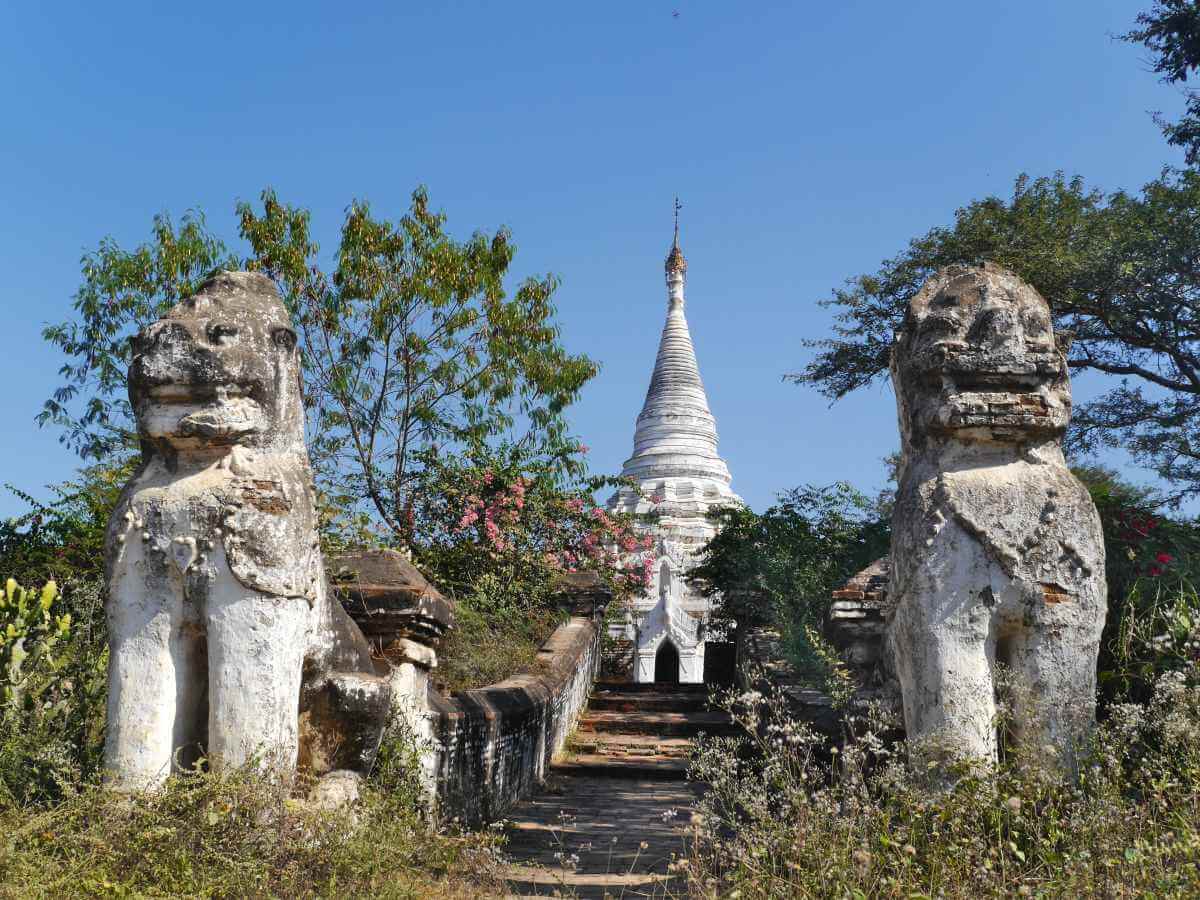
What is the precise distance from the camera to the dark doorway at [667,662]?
22.1 meters

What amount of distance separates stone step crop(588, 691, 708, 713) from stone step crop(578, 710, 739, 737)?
0.27 m

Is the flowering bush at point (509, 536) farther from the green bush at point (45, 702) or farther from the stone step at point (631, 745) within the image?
the green bush at point (45, 702)

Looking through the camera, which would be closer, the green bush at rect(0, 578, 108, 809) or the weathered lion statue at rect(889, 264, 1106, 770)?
the weathered lion statue at rect(889, 264, 1106, 770)

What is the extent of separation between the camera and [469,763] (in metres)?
5.94

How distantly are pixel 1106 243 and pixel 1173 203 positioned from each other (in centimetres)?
90

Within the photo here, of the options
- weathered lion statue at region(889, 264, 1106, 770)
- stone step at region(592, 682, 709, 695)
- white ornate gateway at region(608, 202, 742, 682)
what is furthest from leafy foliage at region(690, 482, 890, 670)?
white ornate gateway at region(608, 202, 742, 682)

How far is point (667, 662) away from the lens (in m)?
22.2

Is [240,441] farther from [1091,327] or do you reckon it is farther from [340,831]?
[1091,327]

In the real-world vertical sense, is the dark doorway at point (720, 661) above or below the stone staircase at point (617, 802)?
above

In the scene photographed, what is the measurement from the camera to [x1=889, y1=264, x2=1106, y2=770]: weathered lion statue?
3.77 m

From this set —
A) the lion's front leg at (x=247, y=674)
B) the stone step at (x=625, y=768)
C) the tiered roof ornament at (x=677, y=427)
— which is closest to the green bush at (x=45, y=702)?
the lion's front leg at (x=247, y=674)

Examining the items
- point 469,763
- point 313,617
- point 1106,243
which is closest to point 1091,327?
point 1106,243

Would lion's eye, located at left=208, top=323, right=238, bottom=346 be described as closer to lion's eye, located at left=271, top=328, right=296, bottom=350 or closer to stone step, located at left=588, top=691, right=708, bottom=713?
lion's eye, located at left=271, top=328, right=296, bottom=350

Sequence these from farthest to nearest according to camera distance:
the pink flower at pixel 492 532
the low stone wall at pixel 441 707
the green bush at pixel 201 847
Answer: the pink flower at pixel 492 532
the low stone wall at pixel 441 707
the green bush at pixel 201 847
